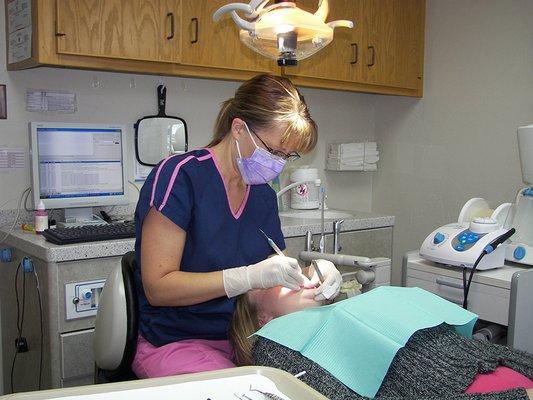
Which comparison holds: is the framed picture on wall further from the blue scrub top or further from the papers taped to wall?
the blue scrub top

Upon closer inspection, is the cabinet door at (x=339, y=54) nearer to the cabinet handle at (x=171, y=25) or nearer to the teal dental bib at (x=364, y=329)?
the cabinet handle at (x=171, y=25)

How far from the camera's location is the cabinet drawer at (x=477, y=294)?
5.68ft

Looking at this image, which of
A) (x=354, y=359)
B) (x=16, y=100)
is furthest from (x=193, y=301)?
(x=16, y=100)

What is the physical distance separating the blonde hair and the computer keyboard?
2.49 feet

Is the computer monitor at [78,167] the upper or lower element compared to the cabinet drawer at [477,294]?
upper

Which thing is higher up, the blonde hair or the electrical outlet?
the blonde hair

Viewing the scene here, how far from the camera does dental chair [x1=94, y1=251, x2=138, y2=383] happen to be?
1.36 m

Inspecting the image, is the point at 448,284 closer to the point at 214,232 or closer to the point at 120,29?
the point at 214,232

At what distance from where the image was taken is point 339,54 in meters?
2.85

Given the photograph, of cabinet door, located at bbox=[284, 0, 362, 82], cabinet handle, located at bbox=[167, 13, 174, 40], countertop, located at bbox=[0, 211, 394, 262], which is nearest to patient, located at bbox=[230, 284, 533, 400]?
countertop, located at bbox=[0, 211, 394, 262]

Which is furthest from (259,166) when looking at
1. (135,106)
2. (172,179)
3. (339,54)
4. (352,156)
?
(352,156)

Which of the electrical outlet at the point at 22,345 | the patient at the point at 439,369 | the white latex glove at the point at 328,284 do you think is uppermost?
the white latex glove at the point at 328,284

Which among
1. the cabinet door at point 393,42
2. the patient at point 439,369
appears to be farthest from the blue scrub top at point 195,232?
the cabinet door at point 393,42

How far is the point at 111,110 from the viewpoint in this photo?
8.17 ft
